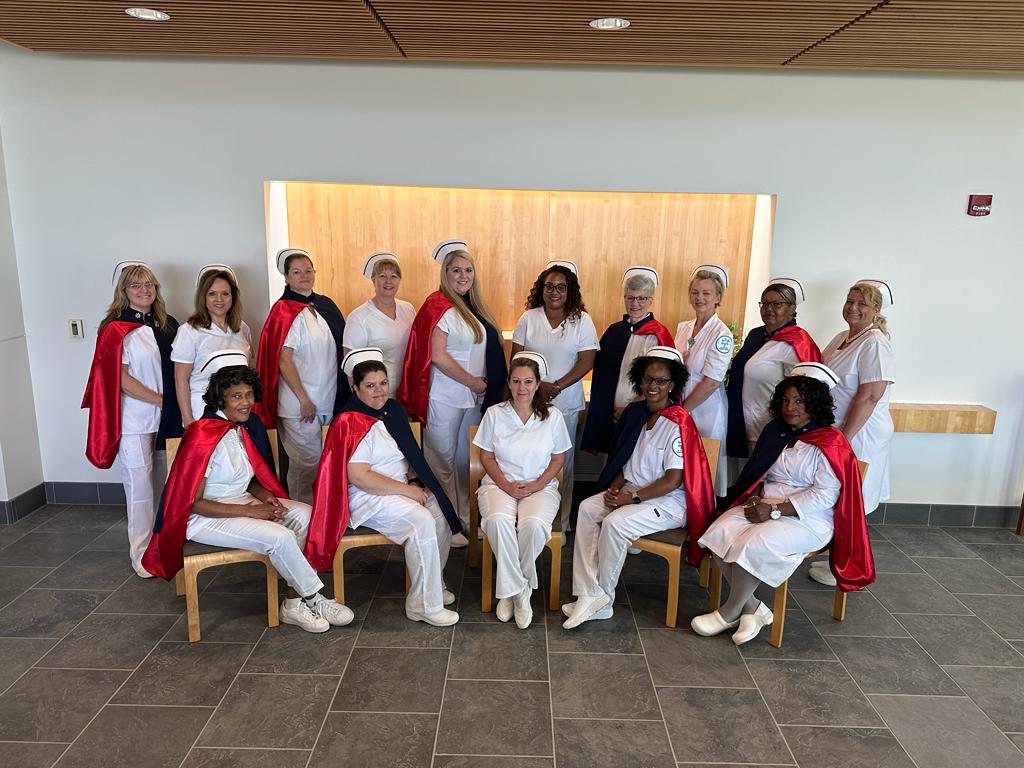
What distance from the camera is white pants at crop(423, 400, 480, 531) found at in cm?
400

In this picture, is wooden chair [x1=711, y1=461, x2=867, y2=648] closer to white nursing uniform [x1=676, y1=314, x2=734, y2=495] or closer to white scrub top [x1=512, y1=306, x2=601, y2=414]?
white nursing uniform [x1=676, y1=314, x2=734, y2=495]

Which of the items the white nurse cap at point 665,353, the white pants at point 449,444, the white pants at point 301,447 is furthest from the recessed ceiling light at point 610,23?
the white pants at point 301,447

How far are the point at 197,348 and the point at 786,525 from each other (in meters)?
2.96

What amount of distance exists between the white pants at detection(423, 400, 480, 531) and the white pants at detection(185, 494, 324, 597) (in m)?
1.07

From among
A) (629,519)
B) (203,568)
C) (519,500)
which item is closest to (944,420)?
(629,519)

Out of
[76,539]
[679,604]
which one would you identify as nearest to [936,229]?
[679,604]

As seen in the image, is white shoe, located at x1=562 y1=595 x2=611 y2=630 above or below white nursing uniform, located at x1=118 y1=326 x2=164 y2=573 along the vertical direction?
below

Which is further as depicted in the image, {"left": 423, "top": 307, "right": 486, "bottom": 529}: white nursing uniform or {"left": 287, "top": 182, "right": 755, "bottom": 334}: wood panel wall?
{"left": 287, "top": 182, "right": 755, "bottom": 334}: wood panel wall

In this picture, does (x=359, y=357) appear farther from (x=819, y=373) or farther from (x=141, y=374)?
(x=819, y=373)

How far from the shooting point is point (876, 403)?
3.60 m

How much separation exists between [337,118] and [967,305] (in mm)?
3978

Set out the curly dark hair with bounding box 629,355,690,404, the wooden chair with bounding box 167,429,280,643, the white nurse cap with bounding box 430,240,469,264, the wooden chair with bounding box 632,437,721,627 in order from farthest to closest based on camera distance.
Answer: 1. the white nurse cap with bounding box 430,240,469,264
2. the curly dark hair with bounding box 629,355,690,404
3. the wooden chair with bounding box 632,437,721,627
4. the wooden chair with bounding box 167,429,280,643

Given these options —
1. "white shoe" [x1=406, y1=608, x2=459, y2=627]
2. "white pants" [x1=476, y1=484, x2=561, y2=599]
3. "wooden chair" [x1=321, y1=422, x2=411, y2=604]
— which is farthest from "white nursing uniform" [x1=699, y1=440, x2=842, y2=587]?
"wooden chair" [x1=321, y1=422, x2=411, y2=604]

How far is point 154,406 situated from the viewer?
3.67 metres
